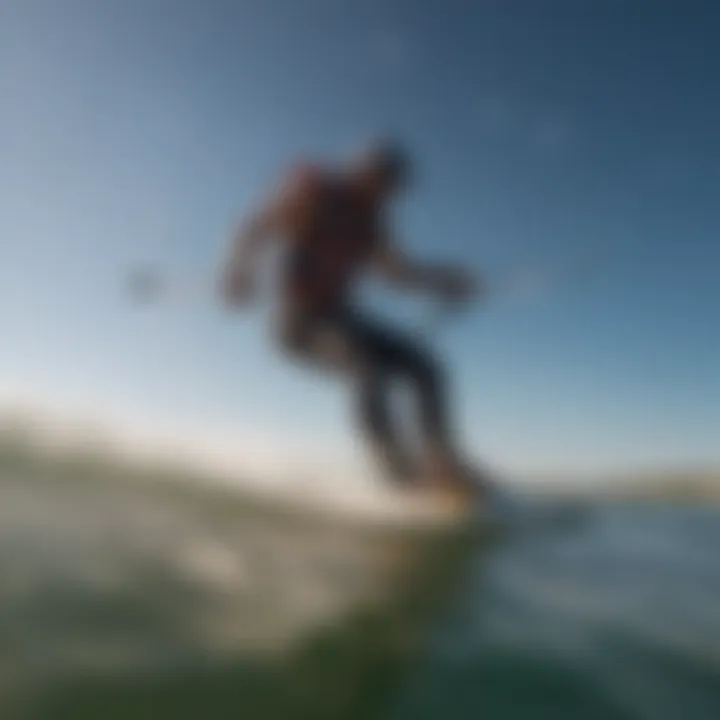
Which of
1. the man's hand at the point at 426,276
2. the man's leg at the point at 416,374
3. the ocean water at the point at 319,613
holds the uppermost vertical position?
the man's hand at the point at 426,276

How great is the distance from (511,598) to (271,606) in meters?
0.59

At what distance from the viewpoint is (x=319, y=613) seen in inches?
67.5

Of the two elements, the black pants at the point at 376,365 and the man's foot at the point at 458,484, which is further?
the black pants at the point at 376,365

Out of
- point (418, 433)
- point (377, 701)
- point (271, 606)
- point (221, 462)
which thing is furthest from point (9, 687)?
point (418, 433)

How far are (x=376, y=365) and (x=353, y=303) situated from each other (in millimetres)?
208

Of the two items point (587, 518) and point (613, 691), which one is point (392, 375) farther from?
point (613, 691)

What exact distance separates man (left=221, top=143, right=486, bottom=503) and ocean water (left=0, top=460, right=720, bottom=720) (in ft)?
1.08

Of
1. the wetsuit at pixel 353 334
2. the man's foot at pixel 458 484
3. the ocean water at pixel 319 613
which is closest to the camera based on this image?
the ocean water at pixel 319 613

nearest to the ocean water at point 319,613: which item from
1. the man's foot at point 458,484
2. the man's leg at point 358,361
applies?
the man's foot at point 458,484

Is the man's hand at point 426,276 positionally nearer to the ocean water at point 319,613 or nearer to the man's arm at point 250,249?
the man's arm at point 250,249

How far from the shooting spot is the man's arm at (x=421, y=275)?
2.37 metres

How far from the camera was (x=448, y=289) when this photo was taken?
95.1 inches

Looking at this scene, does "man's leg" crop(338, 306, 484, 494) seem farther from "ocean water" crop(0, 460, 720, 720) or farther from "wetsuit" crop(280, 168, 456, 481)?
"ocean water" crop(0, 460, 720, 720)

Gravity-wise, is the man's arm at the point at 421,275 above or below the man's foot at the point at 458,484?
above
